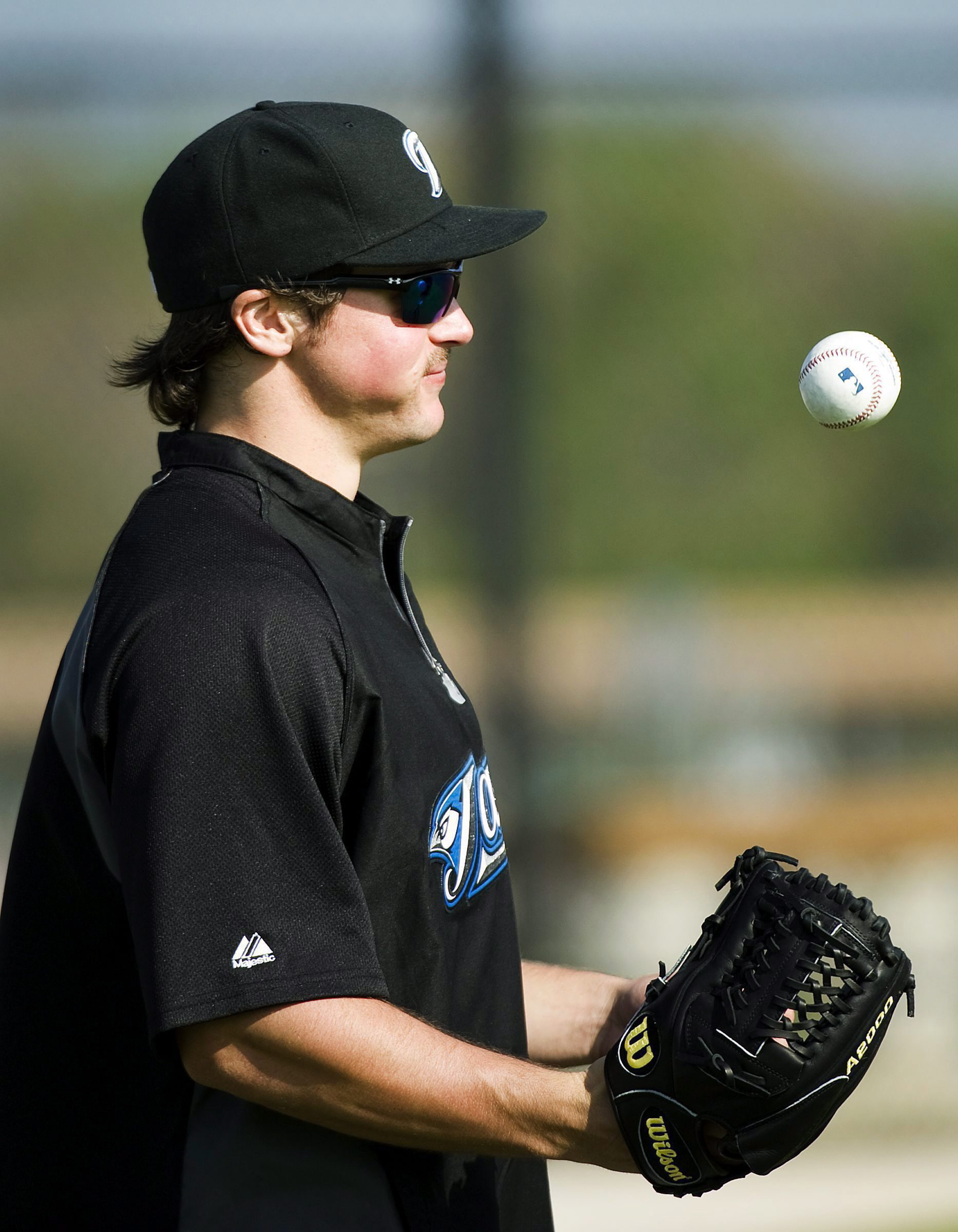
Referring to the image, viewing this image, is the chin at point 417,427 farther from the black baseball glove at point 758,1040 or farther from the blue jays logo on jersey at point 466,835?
the black baseball glove at point 758,1040

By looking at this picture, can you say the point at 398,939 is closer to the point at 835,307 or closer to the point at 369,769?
the point at 369,769

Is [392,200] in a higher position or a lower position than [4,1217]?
higher

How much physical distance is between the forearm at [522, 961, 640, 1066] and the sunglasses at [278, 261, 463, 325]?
100 cm

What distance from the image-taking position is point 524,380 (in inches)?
181

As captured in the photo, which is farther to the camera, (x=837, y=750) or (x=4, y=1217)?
(x=837, y=750)

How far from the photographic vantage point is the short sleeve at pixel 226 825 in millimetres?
1361

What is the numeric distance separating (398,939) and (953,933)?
3646 mm

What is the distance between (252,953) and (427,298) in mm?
911

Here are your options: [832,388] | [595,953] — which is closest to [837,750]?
[595,953]

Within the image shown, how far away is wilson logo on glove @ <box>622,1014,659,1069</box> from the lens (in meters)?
1.45

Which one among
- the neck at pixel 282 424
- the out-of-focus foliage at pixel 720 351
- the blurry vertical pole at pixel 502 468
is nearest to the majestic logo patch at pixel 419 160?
the neck at pixel 282 424

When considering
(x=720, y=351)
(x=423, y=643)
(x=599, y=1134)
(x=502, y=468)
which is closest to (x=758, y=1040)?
(x=599, y=1134)

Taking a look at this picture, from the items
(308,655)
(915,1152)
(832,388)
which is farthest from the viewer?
(915,1152)

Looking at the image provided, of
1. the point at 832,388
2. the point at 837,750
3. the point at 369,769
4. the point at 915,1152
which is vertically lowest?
the point at 915,1152
